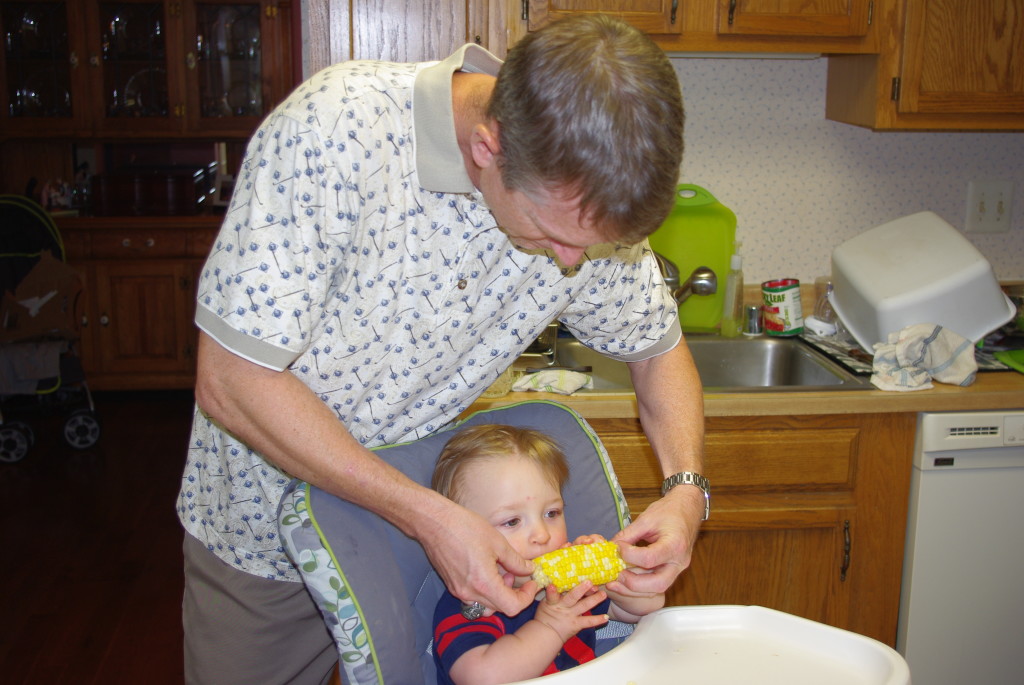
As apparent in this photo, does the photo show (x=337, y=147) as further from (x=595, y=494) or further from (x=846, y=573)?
(x=846, y=573)

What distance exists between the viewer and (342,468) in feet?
3.66

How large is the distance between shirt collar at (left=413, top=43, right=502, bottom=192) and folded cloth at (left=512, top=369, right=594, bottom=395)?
3.37ft

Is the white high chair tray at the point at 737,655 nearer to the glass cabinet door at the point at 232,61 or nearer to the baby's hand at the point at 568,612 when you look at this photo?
the baby's hand at the point at 568,612

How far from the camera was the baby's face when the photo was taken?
4.48 ft

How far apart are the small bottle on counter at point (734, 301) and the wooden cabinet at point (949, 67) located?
0.51m

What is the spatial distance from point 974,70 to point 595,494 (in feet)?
5.09

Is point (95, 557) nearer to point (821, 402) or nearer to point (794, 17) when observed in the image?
point (821, 402)

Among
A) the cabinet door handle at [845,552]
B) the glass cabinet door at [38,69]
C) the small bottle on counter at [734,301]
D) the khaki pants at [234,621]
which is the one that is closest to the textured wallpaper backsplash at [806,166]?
the small bottle on counter at [734,301]

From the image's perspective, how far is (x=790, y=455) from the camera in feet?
7.13

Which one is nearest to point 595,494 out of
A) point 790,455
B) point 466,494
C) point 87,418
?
point 466,494

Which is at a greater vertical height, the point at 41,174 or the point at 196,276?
the point at 41,174

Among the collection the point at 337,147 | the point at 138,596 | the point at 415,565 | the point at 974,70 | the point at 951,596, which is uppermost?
the point at 974,70

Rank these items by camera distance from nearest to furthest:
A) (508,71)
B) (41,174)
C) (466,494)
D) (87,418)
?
(508,71)
(466,494)
(87,418)
(41,174)

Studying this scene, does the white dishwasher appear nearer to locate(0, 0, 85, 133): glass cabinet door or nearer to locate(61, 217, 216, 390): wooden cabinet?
locate(61, 217, 216, 390): wooden cabinet
